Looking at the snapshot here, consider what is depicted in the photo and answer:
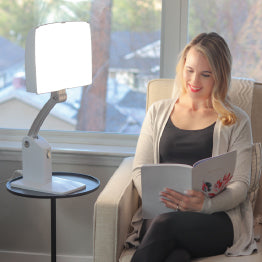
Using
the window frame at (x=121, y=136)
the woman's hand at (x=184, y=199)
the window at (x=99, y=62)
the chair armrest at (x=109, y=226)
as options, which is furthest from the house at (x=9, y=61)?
the woman's hand at (x=184, y=199)

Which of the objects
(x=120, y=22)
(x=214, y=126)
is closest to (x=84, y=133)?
(x=120, y=22)

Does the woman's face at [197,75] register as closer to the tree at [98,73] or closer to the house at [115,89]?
the house at [115,89]

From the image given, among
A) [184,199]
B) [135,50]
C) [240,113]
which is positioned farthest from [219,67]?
[135,50]

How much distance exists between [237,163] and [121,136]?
31.8 inches

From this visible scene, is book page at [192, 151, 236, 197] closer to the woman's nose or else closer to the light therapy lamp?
the woman's nose

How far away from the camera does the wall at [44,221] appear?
8.07 ft

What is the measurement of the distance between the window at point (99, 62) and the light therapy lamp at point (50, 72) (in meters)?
0.51

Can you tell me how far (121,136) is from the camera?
2.54 meters

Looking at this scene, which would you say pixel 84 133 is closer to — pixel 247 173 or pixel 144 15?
pixel 144 15

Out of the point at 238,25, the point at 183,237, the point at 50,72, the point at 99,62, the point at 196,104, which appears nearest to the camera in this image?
the point at 183,237

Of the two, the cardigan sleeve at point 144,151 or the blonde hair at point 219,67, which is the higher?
the blonde hair at point 219,67

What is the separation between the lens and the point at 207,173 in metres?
1.67

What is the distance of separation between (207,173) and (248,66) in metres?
0.92

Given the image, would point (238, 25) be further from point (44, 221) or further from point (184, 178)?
point (44, 221)
